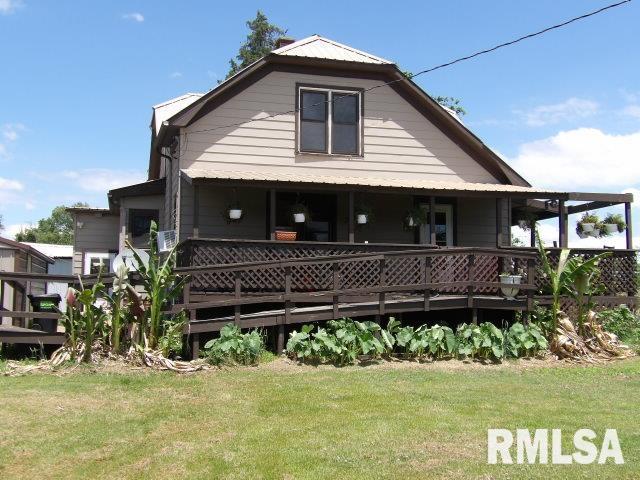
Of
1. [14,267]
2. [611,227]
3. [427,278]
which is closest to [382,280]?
[427,278]

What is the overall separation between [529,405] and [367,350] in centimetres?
328

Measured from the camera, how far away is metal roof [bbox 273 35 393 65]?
1557 centimetres

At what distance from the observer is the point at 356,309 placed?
12.0 metres

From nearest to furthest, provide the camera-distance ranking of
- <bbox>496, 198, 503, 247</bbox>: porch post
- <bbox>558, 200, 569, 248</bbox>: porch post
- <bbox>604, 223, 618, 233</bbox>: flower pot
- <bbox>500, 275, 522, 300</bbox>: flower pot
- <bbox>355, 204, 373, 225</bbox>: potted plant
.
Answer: <bbox>500, 275, 522, 300</bbox>: flower pot
<bbox>355, 204, 373, 225</bbox>: potted plant
<bbox>496, 198, 503, 247</bbox>: porch post
<bbox>558, 200, 569, 248</bbox>: porch post
<bbox>604, 223, 618, 233</bbox>: flower pot

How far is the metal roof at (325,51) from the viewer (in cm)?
1557

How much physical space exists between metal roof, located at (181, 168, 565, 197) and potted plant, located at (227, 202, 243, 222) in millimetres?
698

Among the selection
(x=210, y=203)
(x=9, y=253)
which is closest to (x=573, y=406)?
(x=210, y=203)

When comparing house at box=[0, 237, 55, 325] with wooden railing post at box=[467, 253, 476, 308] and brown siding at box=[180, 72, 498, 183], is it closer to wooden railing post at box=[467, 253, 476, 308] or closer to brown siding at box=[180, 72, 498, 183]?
brown siding at box=[180, 72, 498, 183]

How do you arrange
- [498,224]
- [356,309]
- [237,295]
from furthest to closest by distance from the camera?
[498,224], [356,309], [237,295]

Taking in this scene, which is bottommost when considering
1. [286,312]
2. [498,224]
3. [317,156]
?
[286,312]

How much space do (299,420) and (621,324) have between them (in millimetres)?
9619

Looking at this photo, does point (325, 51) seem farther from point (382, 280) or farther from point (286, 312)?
point (286, 312)

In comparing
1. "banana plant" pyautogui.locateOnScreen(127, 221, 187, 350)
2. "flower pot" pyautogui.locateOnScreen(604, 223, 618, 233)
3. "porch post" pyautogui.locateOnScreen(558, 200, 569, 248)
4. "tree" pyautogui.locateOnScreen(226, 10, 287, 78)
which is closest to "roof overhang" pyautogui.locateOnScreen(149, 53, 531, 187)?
"porch post" pyautogui.locateOnScreen(558, 200, 569, 248)

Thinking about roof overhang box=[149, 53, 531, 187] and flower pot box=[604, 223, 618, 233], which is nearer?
roof overhang box=[149, 53, 531, 187]
